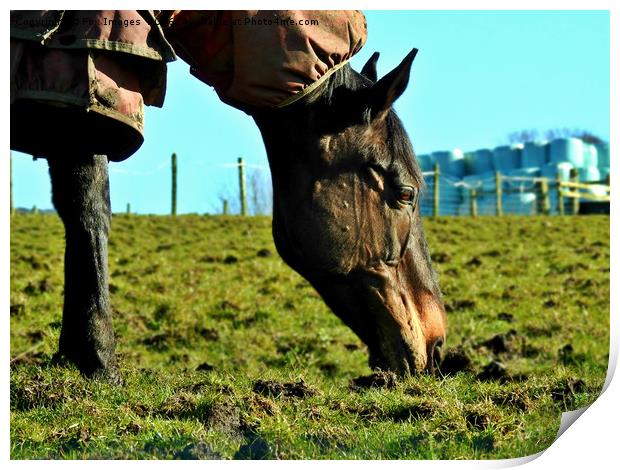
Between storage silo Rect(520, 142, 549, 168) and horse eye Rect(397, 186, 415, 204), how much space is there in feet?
118

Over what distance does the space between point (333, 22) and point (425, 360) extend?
2095 mm

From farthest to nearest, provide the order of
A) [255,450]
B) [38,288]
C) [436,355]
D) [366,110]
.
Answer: [38,288] → [436,355] → [366,110] → [255,450]

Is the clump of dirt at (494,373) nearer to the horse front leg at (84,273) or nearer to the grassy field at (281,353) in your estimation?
the grassy field at (281,353)

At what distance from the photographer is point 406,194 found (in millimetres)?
5434

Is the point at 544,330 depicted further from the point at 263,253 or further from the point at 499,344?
the point at 263,253

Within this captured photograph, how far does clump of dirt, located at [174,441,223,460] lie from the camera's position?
12.0 feet

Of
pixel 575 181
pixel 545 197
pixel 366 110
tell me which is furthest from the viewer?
pixel 575 181

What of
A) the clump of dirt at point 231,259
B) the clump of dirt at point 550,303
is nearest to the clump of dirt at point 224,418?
the clump of dirt at point 550,303

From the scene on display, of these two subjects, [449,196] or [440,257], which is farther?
[449,196]

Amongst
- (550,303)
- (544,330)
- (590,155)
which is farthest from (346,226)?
(590,155)

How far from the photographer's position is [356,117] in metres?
5.24

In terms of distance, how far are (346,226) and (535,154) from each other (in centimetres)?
3690

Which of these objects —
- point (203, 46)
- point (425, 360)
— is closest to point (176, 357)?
point (425, 360)

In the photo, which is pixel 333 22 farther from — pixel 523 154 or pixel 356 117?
pixel 523 154
